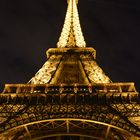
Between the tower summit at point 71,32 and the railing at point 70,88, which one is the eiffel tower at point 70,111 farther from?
the tower summit at point 71,32

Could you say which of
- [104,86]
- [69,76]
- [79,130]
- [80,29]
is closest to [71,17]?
[80,29]

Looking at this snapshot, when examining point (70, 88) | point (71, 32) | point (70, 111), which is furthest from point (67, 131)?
point (71, 32)

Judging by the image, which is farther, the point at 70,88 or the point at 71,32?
the point at 71,32

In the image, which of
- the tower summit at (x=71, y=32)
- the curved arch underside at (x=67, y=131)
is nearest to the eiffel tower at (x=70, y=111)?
the curved arch underside at (x=67, y=131)

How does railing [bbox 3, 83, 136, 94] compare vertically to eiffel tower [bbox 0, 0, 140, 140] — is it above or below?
above

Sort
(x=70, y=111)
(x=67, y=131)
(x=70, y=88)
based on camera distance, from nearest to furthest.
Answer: (x=70, y=111), (x=67, y=131), (x=70, y=88)

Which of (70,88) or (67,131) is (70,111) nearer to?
(67,131)

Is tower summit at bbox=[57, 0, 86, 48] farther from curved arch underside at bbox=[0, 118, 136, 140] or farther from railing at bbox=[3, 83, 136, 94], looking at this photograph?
curved arch underside at bbox=[0, 118, 136, 140]

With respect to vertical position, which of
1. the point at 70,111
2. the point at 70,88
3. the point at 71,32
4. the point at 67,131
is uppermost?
the point at 71,32

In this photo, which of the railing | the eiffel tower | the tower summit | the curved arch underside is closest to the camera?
the eiffel tower

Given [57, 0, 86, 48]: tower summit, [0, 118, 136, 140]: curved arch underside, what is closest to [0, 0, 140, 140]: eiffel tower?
[0, 118, 136, 140]: curved arch underside

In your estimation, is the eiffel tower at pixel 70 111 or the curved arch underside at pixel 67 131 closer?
the eiffel tower at pixel 70 111

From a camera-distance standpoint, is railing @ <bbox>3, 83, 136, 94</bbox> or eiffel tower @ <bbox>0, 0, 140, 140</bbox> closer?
eiffel tower @ <bbox>0, 0, 140, 140</bbox>
